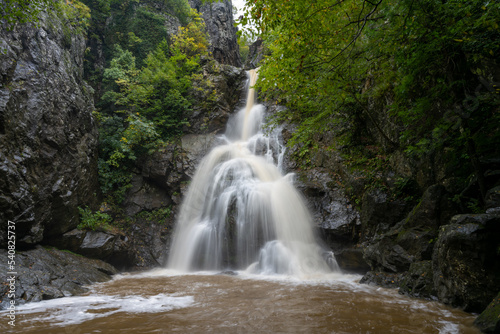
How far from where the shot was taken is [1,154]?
22.0 feet

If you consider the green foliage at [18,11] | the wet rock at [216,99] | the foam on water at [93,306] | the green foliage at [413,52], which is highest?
the wet rock at [216,99]

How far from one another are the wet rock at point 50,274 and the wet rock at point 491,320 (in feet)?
25.4

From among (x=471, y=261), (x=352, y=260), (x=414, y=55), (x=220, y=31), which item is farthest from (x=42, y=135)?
(x=220, y=31)

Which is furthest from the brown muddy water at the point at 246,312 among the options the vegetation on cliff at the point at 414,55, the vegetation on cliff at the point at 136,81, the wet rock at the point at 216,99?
the wet rock at the point at 216,99

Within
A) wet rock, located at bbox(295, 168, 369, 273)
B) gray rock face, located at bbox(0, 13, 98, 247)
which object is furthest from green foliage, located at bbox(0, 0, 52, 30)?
wet rock, located at bbox(295, 168, 369, 273)

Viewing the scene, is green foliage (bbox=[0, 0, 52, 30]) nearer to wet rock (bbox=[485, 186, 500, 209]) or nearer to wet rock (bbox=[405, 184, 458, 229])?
wet rock (bbox=[405, 184, 458, 229])

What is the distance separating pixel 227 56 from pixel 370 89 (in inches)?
727

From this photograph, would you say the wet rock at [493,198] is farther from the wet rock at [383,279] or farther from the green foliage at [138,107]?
the green foliage at [138,107]

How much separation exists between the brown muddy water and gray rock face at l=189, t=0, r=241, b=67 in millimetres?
20991

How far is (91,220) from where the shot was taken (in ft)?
30.2

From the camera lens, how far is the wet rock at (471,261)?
3.73 meters

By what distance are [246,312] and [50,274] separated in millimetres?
5619

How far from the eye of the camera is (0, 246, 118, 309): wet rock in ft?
18.0

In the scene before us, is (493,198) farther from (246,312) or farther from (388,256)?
(246,312)
